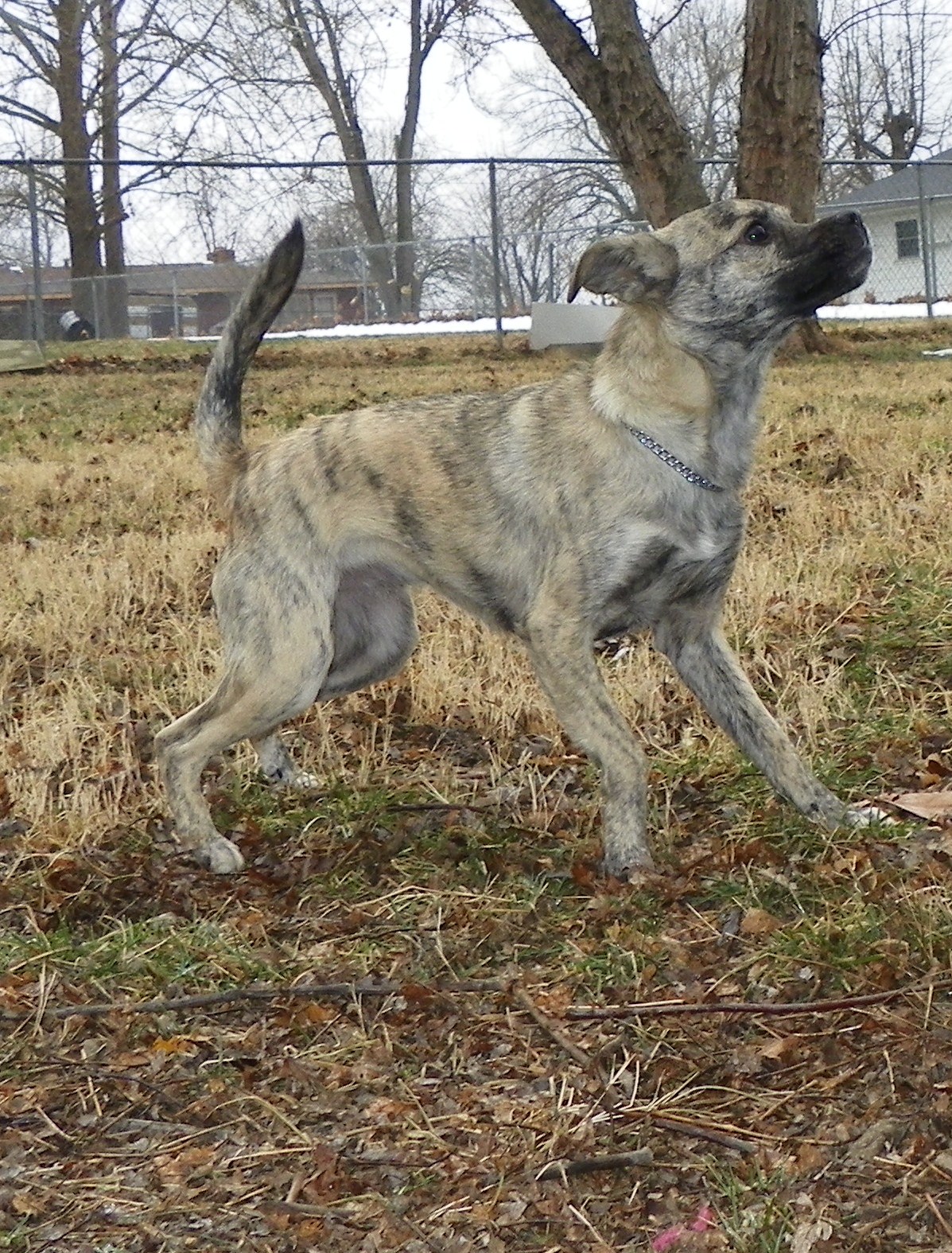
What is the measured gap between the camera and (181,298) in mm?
29984

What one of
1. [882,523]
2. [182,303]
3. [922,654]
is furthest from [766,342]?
[182,303]

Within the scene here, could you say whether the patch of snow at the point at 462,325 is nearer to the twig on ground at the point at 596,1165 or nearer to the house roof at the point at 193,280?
the house roof at the point at 193,280

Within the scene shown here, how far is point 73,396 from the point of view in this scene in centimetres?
1516

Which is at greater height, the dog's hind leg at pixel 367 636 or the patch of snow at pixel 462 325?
the patch of snow at pixel 462 325

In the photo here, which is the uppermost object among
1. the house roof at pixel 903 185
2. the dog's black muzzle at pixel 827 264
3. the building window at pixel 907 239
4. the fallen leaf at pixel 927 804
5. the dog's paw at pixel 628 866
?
the house roof at pixel 903 185

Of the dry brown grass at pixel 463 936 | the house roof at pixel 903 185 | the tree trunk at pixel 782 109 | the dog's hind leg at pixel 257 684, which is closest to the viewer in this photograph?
the dry brown grass at pixel 463 936

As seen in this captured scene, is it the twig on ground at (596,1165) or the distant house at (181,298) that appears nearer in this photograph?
the twig on ground at (596,1165)

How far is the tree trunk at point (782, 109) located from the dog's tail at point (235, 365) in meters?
9.55

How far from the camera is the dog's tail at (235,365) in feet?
15.2

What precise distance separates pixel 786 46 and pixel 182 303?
18882 millimetres

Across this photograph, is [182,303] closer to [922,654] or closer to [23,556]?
[23,556]

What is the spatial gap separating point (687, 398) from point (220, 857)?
1894 mm

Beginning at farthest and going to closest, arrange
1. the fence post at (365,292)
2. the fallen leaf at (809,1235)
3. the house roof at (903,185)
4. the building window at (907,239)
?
the house roof at (903,185)
the building window at (907,239)
the fence post at (365,292)
the fallen leaf at (809,1235)

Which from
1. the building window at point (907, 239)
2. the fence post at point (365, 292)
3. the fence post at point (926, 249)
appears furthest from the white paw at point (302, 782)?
the building window at point (907, 239)
